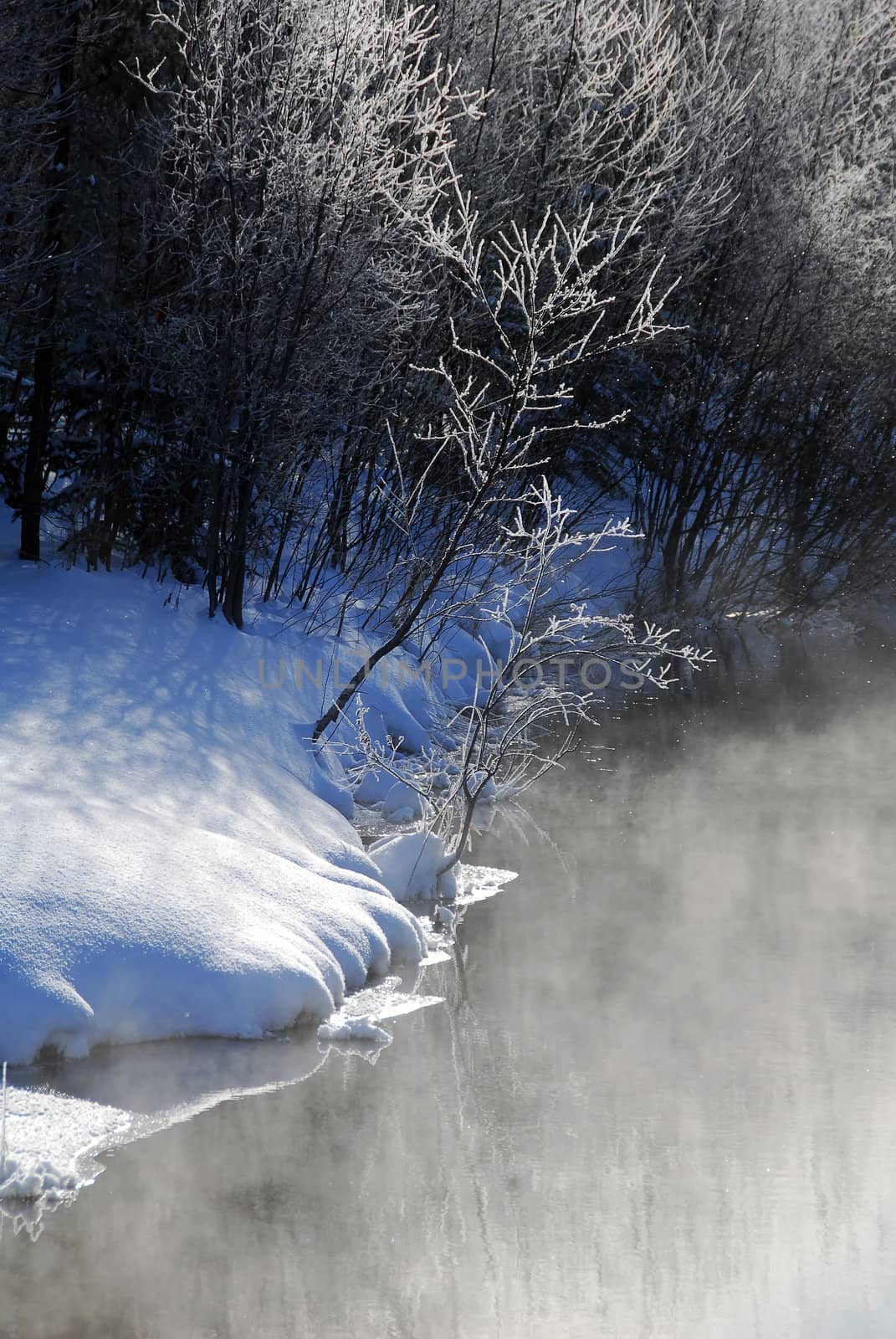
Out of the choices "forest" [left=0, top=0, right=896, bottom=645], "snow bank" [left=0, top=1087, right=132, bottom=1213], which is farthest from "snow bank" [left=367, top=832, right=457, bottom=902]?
"snow bank" [left=0, top=1087, right=132, bottom=1213]

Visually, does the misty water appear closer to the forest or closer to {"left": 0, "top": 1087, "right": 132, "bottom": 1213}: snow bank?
{"left": 0, "top": 1087, "right": 132, "bottom": 1213}: snow bank

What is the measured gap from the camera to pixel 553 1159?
18.1 feet

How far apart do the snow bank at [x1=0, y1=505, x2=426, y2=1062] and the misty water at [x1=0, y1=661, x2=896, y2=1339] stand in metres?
0.27

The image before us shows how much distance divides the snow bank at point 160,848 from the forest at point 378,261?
1.28m

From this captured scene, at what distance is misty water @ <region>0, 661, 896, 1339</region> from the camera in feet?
15.0

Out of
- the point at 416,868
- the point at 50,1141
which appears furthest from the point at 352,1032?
the point at 416,868

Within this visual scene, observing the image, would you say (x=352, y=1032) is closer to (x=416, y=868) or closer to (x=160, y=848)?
(x=160, y=848)

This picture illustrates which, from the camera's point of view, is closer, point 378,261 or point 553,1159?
point 553,1159

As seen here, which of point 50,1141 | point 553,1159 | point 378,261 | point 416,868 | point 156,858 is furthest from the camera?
point 378,261

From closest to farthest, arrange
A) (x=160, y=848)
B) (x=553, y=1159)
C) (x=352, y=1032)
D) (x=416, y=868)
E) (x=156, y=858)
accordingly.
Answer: (x=553, y=1159) → (x=352, y=1032) → (x=156, y=858) → (x=160, y=848) → (x=416, y=868)

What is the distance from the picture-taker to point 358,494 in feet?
52.5

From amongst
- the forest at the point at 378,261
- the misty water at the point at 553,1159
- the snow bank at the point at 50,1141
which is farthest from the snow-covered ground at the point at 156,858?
the forest at the point at 378,261

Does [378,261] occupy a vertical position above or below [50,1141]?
above

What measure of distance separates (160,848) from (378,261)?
6370mm
